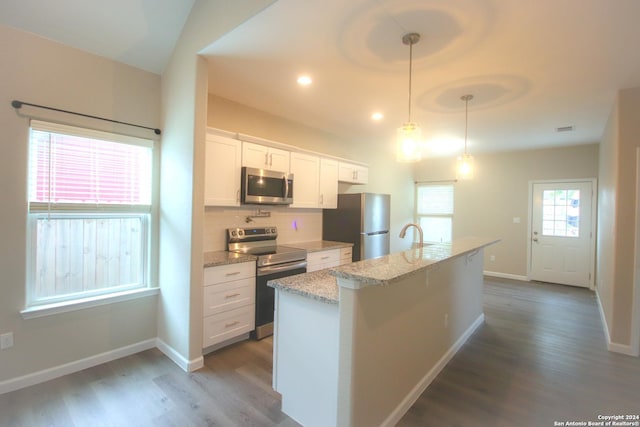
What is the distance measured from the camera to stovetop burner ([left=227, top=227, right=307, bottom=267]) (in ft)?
10.6

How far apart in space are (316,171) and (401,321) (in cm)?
262

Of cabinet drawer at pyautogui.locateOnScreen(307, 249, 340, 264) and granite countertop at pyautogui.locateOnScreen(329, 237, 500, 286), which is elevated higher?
granite countertop at pyautogui.locateOnScreen(329, 237, 500, 286)

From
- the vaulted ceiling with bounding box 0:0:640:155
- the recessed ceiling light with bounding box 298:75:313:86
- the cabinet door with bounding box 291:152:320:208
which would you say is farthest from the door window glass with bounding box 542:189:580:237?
the recessed ceiling light with bounding box 298:75:313:86

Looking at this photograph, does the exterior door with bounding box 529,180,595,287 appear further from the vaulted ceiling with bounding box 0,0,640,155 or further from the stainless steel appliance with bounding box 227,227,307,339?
the stainless steel appliance with bounding box 227,227,307,339

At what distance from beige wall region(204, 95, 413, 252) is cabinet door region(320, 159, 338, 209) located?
1.07 ft

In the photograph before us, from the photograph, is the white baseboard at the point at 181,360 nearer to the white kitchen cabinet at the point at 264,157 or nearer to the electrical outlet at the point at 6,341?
the electrical outlet at the point at 6,341

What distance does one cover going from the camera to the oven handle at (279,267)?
3100 millimetres

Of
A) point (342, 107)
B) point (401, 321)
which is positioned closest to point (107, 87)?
point (342, 107)

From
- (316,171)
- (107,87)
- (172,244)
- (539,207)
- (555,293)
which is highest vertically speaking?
(107,87)

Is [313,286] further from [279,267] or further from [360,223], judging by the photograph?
[360,223]

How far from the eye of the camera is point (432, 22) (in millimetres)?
1932

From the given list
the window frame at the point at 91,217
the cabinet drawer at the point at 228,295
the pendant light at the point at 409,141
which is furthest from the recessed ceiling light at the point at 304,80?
the cabinet drawer at the point at 228,295

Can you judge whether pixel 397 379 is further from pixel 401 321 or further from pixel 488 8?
pixel 488 8

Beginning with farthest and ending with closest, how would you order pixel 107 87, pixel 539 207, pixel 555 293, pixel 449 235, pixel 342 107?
pixel 449 235
pixel 539 207
pixel 555 293
pixel 342 107
pixel 107 87
